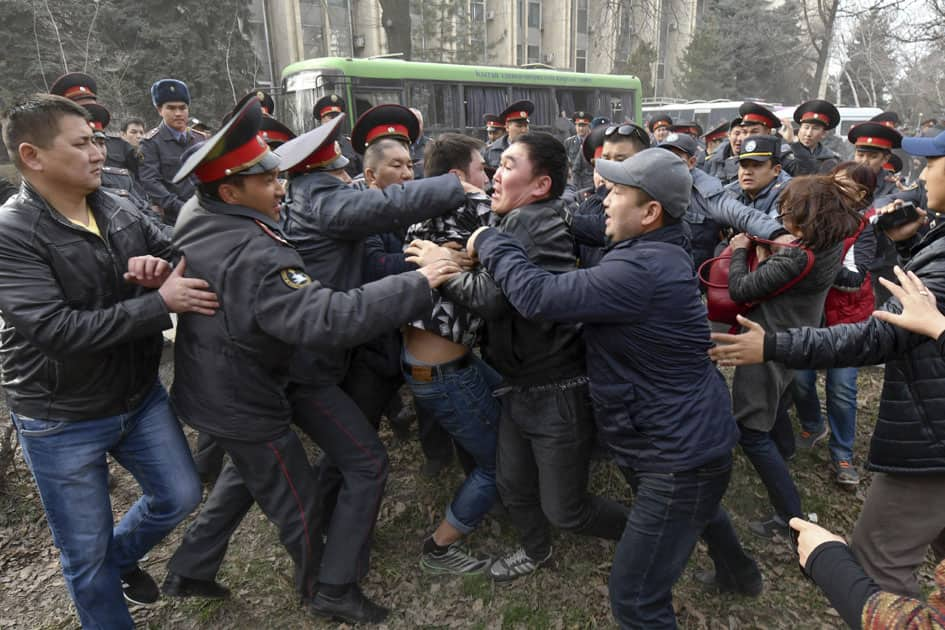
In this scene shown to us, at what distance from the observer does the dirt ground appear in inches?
114

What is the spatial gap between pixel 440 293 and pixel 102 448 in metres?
1.56

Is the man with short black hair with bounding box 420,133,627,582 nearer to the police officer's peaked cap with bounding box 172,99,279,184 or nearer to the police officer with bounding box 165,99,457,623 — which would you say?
the police officer with bounding box 165,99,457,623

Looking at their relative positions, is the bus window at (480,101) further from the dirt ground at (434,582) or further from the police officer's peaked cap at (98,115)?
the dirt ground at (434,582)

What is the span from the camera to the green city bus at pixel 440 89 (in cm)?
1207

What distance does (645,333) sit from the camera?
2188 mm

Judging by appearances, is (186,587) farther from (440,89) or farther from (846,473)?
(440,89)

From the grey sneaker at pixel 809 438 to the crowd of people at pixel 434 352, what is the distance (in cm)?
123

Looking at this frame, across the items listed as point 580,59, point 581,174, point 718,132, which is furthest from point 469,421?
point 580,59

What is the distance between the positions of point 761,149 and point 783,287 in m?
1.30

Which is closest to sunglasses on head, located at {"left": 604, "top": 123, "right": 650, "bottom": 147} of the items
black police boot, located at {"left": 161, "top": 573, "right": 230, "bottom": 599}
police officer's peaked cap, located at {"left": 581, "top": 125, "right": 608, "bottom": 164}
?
police officer's peaked cap, located at {"left": 581, "top": 125, "right": 608, "bottom": 164}

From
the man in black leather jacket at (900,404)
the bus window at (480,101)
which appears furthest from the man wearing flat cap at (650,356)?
the bus window at (480,101)

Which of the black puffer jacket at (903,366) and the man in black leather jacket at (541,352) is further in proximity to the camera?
the man in black leather jacket at (541,352)

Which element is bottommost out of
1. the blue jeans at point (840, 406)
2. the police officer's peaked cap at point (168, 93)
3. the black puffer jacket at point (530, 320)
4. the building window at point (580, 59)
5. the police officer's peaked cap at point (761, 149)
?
the blue jeans at point (840, 406)

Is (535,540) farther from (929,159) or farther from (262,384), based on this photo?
(929,159)
